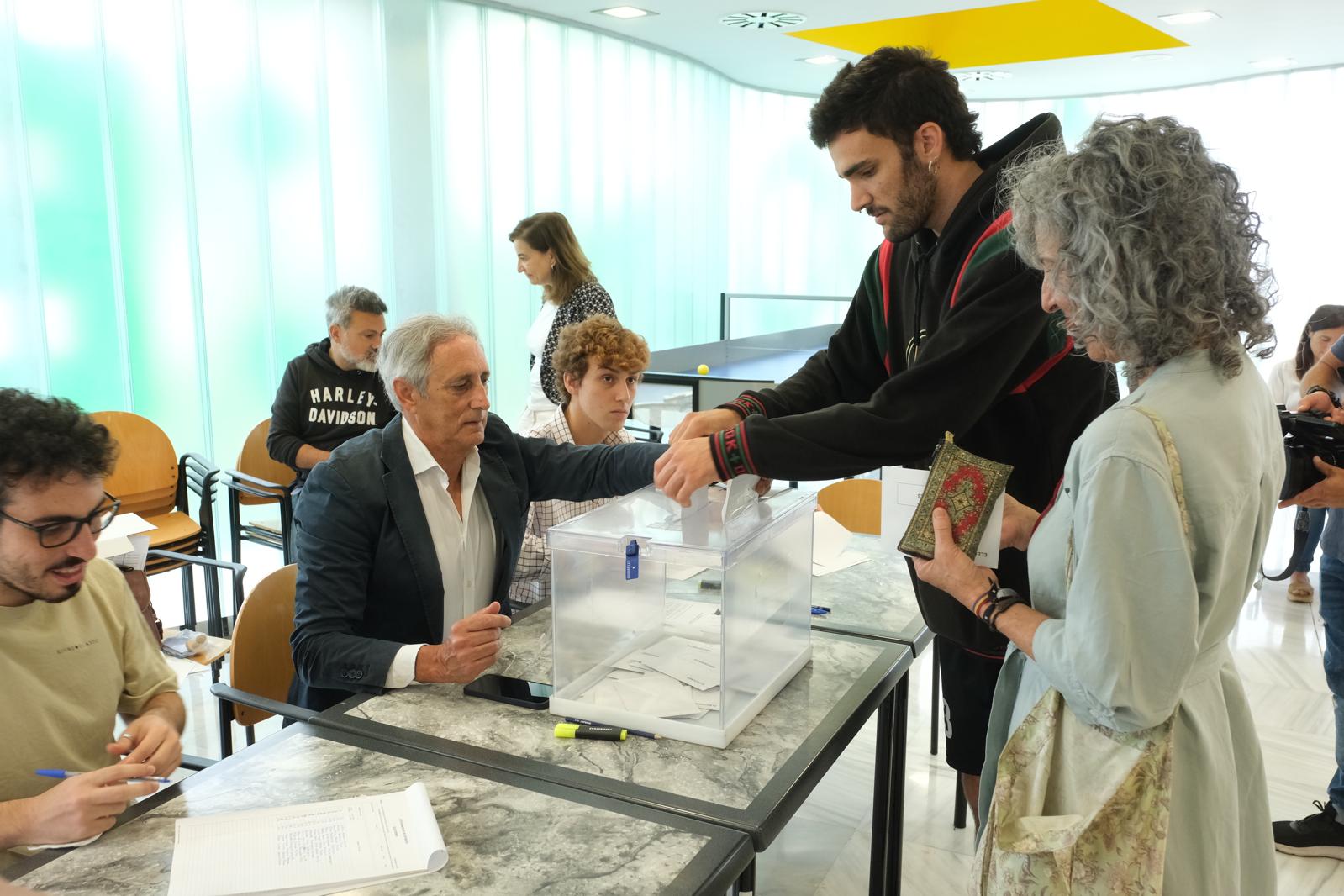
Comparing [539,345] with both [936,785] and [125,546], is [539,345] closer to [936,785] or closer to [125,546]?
[125,546]

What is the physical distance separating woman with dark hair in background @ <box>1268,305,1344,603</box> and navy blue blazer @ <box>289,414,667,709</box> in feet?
10.3

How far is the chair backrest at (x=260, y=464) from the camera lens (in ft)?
13.6

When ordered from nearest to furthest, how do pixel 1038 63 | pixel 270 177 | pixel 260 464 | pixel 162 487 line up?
pixel 162 487, pixel 260 464, pixel 270 177, pixel 1038 63

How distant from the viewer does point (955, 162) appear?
70.4 inches

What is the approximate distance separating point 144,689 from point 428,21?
453 centimetres

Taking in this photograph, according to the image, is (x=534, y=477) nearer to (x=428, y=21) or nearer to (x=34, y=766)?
(x=34, y=766)

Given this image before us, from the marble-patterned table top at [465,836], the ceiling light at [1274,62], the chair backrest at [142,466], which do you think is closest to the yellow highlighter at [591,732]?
the marble-patterned table top at [465,836]

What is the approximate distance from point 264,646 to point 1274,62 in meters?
8.14

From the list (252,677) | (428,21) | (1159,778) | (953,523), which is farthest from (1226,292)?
(428,21)

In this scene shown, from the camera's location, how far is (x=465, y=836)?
1216 millimetres

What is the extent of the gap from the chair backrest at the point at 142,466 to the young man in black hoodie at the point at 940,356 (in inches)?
108

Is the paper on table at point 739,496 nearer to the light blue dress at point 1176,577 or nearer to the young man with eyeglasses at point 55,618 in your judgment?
the light blue dress at point 1176,577

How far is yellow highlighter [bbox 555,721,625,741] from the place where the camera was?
146 centimetres

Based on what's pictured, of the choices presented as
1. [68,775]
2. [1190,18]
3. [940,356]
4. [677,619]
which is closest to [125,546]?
[68,775]
